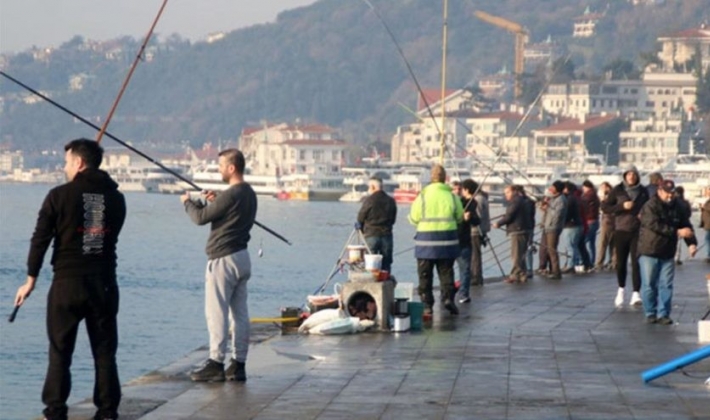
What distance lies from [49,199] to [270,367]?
3.51 metres

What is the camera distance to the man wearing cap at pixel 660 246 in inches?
677

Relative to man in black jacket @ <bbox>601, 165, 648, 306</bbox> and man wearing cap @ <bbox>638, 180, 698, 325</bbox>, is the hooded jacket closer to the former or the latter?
man in black jacket @ <bbox>601, 165, 648, 306</bbox>

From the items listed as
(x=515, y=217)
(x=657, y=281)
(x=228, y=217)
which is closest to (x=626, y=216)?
(x=657, y=281)

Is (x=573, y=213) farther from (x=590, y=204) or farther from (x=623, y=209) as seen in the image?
(x=623, y=209)

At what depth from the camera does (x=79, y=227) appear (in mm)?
10203

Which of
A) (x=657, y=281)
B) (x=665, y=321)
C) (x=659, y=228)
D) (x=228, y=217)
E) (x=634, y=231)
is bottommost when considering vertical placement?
(x=665, y=321)

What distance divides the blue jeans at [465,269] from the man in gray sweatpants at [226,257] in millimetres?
8234

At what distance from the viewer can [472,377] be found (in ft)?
41.6

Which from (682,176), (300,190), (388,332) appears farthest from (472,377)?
(300,190)

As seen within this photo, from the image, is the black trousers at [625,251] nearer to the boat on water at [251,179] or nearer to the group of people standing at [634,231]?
the group of people standing at [634,231]

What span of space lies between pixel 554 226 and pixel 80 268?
647 inches

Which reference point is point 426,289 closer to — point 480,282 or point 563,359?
point 563,359

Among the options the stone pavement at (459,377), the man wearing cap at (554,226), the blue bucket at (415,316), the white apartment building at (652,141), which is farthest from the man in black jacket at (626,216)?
the white apartment building at (652,141)

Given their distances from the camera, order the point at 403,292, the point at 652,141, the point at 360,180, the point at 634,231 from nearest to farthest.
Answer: the point at 403,292
the point at 634,231
the point at 360,180
the point at 652,141
